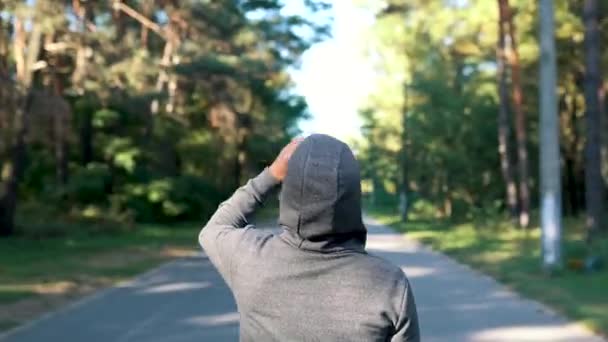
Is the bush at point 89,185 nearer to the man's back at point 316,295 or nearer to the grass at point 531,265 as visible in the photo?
the grass at point 531,265

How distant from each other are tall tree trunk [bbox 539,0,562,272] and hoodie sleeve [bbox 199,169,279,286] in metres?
16.1

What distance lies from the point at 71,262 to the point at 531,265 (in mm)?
11042

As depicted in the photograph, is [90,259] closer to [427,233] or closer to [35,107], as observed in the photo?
[35,107]

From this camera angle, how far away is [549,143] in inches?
720

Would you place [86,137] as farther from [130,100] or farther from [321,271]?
[321,271]

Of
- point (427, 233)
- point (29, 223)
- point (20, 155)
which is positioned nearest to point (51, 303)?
point (20, 155)

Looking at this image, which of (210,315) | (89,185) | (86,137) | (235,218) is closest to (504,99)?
(89,185)

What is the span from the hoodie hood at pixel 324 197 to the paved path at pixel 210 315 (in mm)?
8753

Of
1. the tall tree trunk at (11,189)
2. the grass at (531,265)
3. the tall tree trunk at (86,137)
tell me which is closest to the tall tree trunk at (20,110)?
the tall tree trunk at (11,189)

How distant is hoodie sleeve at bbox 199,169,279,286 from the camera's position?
2.81 m

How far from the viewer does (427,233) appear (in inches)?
1556

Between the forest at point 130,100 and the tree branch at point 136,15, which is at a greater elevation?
the tree branch at point 136,15

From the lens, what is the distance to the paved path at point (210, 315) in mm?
11484

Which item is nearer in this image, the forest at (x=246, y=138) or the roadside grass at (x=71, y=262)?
the roadside grass at (x=71, y=262)
